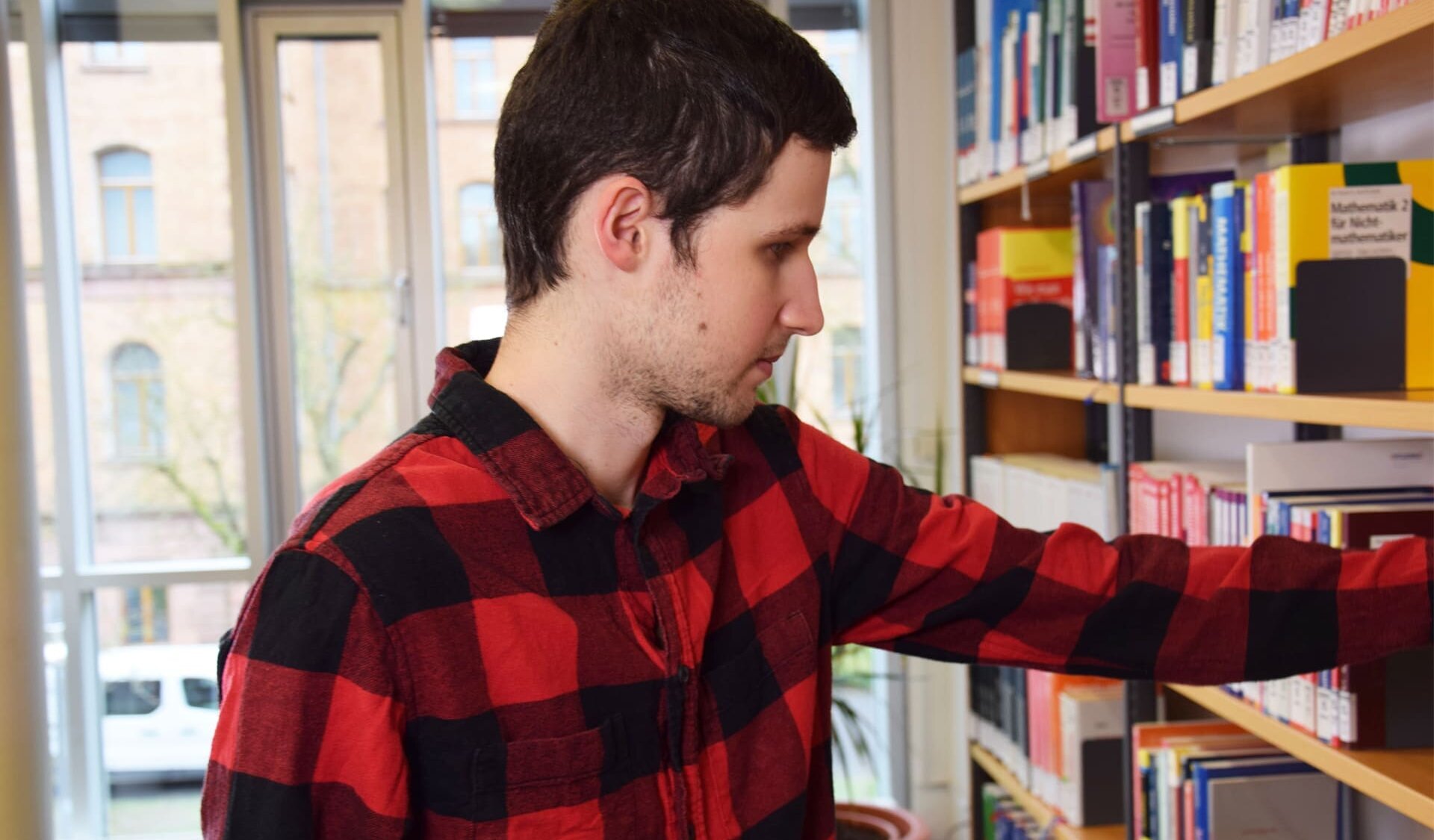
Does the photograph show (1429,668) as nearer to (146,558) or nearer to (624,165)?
(624,165)

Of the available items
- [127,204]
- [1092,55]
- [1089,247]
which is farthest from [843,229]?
[127,204]

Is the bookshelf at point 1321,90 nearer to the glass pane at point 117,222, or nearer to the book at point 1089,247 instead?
the book at point 1089,247

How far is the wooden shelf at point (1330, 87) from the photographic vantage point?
116 cm

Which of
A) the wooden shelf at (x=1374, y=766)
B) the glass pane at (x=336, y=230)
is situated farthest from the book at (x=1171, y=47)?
the glass pane at (x=336, y=230)

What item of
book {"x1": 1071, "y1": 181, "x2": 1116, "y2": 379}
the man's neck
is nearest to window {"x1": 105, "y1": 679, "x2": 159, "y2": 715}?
book {"x1": 1071, "y1": 181, "x2": 1116, "y2": 379}

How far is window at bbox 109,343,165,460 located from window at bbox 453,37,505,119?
1.13 metres

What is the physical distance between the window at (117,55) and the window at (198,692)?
5.69 ft

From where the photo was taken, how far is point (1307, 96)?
1469 millimetres

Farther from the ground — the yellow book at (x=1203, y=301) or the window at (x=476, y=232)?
the window at (x=476, y=232)

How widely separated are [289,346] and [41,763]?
1.23m

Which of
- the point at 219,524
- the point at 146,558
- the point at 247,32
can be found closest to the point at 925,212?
the point at 247,32

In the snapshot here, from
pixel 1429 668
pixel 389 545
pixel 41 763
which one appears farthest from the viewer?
pixel 41 763

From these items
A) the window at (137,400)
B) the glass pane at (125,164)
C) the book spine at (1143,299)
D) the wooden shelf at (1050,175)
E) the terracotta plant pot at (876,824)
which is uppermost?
the glass pane at (125,164)

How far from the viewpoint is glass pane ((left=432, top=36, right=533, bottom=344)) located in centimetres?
347
